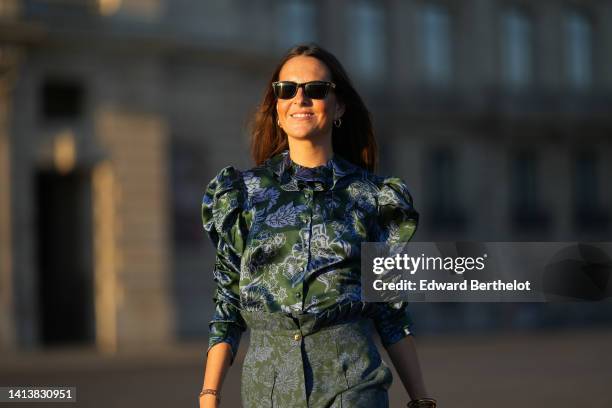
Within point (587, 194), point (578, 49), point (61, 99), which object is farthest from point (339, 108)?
point (578, 49)

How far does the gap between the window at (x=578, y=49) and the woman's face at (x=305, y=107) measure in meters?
32.4

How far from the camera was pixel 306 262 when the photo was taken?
12.4 feet

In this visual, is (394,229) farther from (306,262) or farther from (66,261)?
(66,261)

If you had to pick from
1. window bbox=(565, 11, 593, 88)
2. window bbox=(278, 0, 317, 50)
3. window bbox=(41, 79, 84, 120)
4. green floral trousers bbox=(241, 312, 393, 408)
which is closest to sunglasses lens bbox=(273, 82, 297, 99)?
green floral trousers bbox=(241, 312, 393, 408)

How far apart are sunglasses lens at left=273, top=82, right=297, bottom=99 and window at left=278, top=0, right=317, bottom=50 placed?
25.4 m

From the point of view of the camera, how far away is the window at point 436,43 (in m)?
33.2

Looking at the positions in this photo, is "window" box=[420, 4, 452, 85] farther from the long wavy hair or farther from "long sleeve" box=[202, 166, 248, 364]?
"long sleeve" box=[202, 166, 248, 364]

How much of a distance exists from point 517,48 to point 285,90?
1251 inches

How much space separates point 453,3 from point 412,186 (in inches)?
206

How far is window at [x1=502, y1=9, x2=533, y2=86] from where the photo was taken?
34.5 meters

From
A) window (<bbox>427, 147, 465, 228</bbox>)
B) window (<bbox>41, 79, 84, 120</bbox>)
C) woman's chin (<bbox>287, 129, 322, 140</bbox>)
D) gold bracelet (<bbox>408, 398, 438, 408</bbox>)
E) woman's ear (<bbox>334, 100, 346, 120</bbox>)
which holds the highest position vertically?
window (<bbox>427, 147, 465, 228</bbox>)

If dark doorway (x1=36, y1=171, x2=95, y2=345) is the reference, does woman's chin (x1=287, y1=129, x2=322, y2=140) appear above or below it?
below

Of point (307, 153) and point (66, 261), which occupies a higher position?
point (66, 261)
